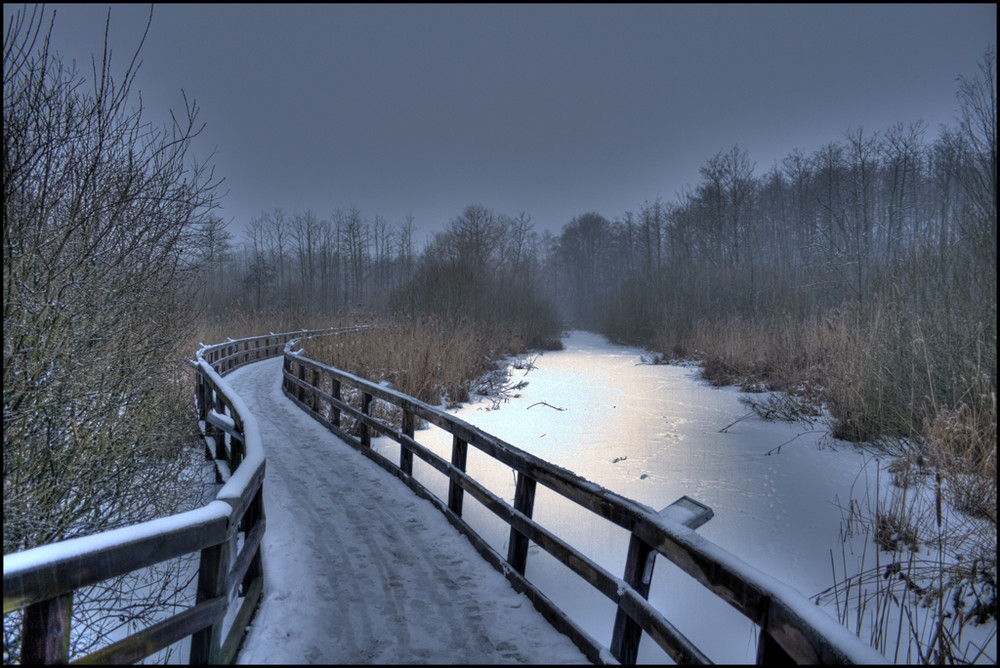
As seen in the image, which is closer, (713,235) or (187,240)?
(187,240)

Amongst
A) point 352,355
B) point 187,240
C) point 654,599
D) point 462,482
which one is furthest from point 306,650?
point 352,355

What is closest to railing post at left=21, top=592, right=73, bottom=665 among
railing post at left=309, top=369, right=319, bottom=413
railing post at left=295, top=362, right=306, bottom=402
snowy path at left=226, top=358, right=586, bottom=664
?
snowy path at left=226, top=358, right=586, bottom=664

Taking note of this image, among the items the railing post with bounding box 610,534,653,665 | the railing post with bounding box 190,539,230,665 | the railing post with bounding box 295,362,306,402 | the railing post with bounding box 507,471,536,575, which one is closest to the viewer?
the railing post with bounding box 190,539,230,665

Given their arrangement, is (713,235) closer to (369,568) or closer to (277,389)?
(277,389)

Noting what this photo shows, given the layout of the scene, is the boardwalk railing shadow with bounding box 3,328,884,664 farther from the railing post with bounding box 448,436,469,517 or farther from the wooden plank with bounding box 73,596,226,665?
the railing post with bounding box 448,436,469,517

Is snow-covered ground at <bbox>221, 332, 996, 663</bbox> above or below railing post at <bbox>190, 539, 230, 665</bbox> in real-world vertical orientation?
below

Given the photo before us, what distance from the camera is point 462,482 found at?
423cm

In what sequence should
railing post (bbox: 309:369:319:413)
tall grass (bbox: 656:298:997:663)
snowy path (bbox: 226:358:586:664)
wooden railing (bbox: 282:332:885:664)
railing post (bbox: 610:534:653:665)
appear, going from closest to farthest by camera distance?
wooden railing (bbox: 282:332:885:664) → railing post (bbox: 610:534:653:665) → snowy path (bbox: 226:358:586:664) → tall grass (bbox: 656:298:997:663) → railing post (bbox: 309:369:319:413)

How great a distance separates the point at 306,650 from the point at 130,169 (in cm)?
418

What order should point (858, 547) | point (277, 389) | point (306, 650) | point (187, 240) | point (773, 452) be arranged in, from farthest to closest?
point (277, 389), point (773, 452), point (187, 240), point (858, 547), point (306, 650)

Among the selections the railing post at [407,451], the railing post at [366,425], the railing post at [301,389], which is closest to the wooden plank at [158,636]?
the railing post at [407,451]

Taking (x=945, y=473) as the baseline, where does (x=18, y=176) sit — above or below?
above

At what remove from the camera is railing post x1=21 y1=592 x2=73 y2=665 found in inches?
56.6

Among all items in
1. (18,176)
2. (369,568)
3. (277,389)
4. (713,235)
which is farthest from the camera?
(713,235)
